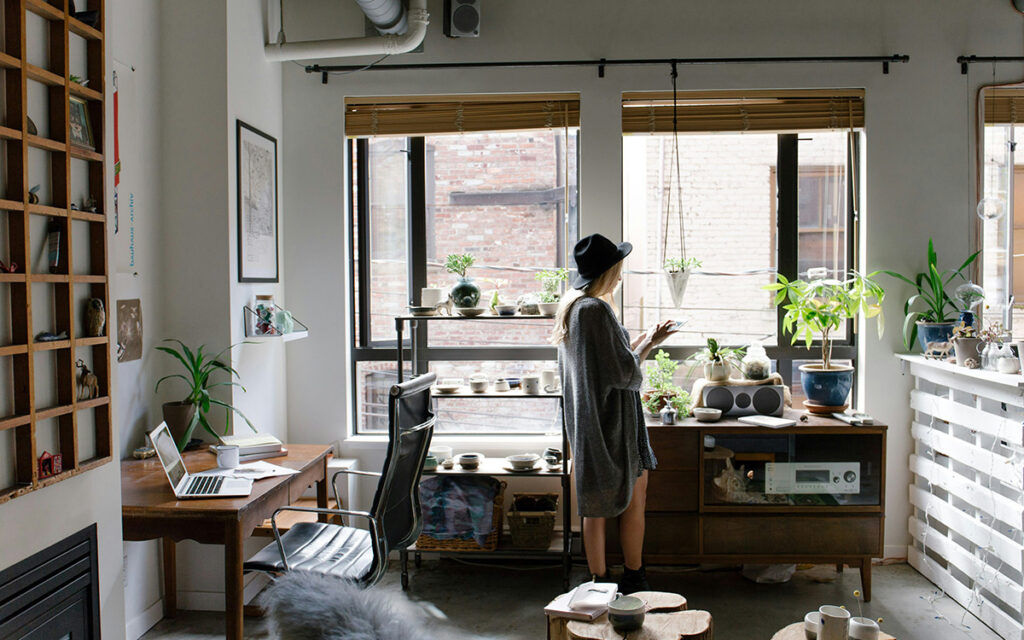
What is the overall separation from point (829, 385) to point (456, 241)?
1978 millimetres

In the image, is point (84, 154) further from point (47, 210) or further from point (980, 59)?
point (980, 59)

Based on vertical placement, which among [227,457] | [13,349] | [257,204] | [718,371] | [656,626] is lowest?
[656,626]

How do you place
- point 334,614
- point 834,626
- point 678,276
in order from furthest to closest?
point 678,276 → point 834,626 → point 334,614

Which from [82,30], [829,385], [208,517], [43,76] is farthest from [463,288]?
[43,76]

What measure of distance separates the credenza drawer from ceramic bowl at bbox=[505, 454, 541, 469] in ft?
2.64

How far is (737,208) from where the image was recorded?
4.07 m

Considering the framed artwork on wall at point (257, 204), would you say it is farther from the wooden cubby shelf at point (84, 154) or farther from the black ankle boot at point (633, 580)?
the black ankle boot at point (633, 580)

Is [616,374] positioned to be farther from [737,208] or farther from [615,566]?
[737,208]

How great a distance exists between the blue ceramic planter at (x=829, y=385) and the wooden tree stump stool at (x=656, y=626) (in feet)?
5.30

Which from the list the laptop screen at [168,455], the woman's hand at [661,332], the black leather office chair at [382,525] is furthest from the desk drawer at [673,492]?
the laptop screen at [168,455]

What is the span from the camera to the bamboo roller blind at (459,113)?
3.97 metres

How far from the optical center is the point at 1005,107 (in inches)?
153

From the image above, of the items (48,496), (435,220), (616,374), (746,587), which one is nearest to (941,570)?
(746,587)

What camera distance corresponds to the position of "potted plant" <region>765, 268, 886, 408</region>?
11.8 ft
